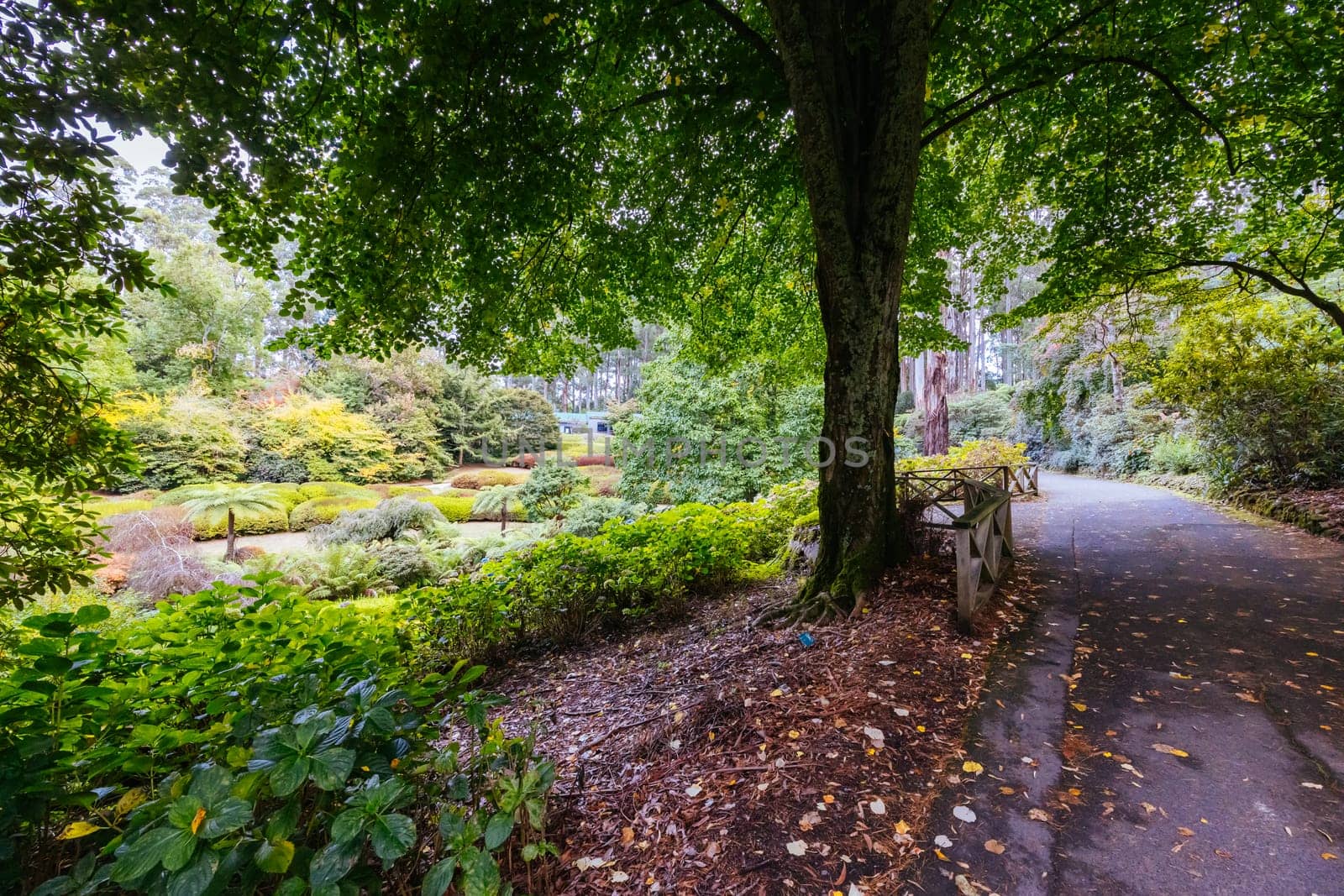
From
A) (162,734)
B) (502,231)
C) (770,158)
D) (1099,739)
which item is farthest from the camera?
(770,158)

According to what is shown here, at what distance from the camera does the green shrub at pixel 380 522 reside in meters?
11.5

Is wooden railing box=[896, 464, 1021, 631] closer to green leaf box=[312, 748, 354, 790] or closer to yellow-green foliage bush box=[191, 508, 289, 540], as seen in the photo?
green leaf box=[312, 748, 354, 790]

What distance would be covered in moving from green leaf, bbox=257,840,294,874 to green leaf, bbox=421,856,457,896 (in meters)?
0.34

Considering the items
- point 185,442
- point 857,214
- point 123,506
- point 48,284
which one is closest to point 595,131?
point 857,214

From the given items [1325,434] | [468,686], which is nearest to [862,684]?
[468,686]

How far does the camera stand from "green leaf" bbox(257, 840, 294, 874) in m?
1.16

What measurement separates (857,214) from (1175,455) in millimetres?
15201

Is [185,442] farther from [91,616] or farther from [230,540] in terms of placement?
[91,616]

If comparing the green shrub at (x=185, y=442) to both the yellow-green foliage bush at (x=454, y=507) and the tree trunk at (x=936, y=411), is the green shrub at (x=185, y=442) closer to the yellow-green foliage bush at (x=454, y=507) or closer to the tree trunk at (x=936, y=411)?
the yellow-green foliage bush at (x=454, y=507)

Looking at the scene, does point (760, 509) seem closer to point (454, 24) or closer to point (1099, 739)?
point (1099, 739)

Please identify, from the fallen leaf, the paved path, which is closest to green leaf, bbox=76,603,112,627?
the paved path

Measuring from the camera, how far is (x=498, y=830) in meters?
1.47

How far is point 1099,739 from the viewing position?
2555mm

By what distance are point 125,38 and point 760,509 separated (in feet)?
23.7
